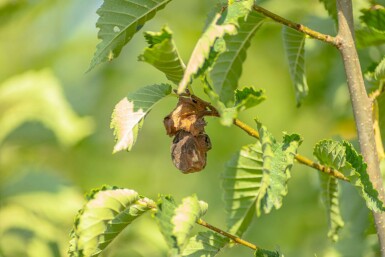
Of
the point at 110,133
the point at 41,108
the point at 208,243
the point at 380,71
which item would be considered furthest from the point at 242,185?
the point at 110,133

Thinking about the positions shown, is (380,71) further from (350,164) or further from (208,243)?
(208,243)

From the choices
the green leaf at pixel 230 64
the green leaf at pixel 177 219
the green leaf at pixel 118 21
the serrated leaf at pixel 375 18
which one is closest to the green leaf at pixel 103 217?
the green leaf at pixel 177 219

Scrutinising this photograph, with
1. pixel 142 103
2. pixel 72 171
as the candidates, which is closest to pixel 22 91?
pixel 72 171

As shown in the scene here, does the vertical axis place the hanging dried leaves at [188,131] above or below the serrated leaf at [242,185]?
above

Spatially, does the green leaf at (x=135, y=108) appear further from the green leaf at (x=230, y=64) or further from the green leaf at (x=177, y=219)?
the green leaf at (x=230, y=64)

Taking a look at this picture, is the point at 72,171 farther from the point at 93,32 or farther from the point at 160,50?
the point at 160,50

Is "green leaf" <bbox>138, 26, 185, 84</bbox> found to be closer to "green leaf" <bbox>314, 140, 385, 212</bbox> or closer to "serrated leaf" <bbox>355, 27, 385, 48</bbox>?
"green leaf" <bbox>314, 140, 385, 212</bbox>
